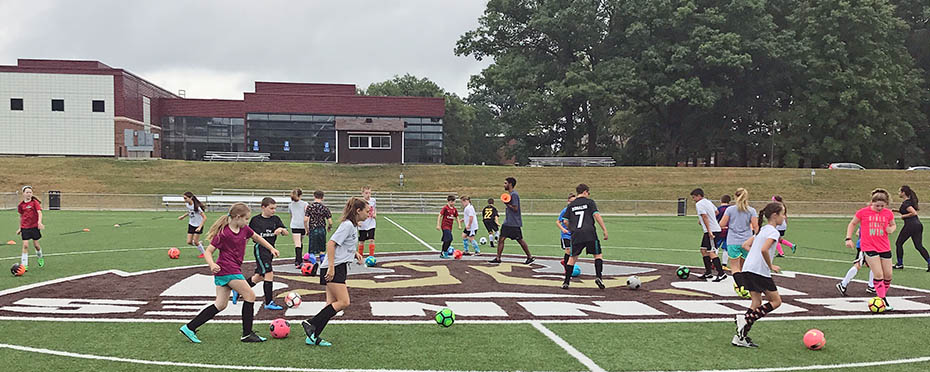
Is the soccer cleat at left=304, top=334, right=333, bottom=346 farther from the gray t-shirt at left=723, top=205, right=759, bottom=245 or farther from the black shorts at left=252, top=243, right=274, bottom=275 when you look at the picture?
the gray t-shirt at left=723, top=205, right=759, bottom=245

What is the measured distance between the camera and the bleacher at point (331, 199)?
3955 cm

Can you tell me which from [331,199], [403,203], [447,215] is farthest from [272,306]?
[403,203]

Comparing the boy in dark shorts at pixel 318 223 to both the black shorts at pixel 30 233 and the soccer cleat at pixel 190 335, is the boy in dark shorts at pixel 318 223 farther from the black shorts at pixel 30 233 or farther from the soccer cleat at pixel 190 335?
the black shorts at pixel 30 233

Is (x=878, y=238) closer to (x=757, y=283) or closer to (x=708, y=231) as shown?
(x=708, y=231)

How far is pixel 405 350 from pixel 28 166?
171 feet

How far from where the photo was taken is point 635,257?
17.6 m

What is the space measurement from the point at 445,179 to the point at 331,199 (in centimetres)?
1042

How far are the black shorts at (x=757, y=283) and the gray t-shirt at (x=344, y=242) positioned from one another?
4.77m

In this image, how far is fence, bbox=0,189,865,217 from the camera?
129ft

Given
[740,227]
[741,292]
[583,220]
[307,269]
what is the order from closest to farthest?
1. [741,292]
2. [583,220]
3. [740,227]
4. [307,269]

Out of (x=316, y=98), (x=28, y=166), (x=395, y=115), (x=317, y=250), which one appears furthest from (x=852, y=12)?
(x=28, y=166)

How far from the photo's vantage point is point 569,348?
7.59 m

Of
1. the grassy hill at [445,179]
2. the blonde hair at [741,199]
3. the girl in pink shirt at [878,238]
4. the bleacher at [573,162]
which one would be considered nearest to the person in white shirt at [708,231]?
the blonde hair at [741,199]

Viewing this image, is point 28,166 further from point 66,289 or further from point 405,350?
point 405,350
